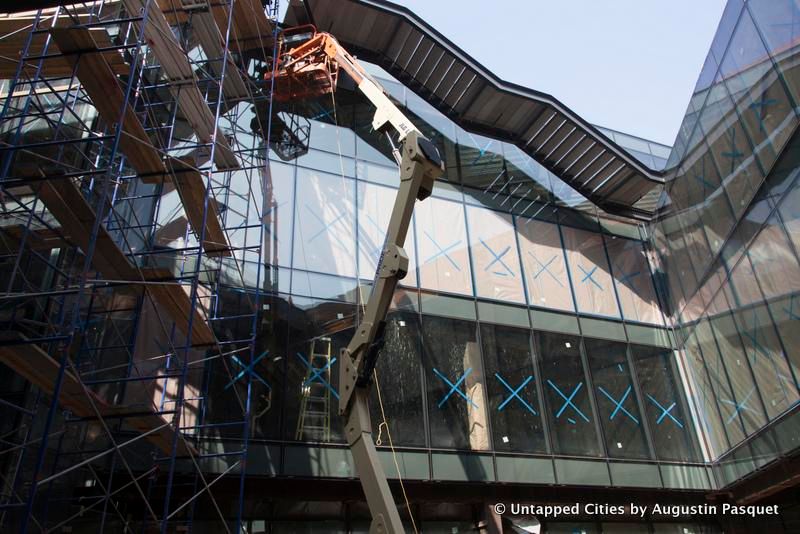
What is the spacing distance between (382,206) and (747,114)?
9233 mm

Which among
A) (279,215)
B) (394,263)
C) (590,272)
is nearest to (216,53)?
(279,215)

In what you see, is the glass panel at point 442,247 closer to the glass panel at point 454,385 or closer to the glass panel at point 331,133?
the glass panel at point 454,385

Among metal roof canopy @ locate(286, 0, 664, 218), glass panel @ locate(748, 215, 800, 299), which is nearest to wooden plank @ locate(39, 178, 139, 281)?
metal roof canopy @ locate(286, 0, 664, 218)

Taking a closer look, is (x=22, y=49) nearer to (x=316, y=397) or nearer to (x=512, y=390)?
(x=316, y=397)

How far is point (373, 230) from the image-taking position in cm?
1681

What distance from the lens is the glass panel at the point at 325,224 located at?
51.4 ft

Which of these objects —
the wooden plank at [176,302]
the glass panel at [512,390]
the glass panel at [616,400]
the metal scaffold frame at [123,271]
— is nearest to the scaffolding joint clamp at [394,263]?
the metal scaffold frame at [123,271]

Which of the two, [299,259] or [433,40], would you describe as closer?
[299,259]

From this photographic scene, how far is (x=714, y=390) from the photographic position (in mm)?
17125

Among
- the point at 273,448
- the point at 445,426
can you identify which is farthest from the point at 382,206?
the point at 273,448

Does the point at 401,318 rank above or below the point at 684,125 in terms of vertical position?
below

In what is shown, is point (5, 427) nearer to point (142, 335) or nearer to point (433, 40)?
point (142, 335)

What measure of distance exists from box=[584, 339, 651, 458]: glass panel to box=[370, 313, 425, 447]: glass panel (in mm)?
5404

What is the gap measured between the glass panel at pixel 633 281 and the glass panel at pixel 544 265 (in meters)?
2.06
